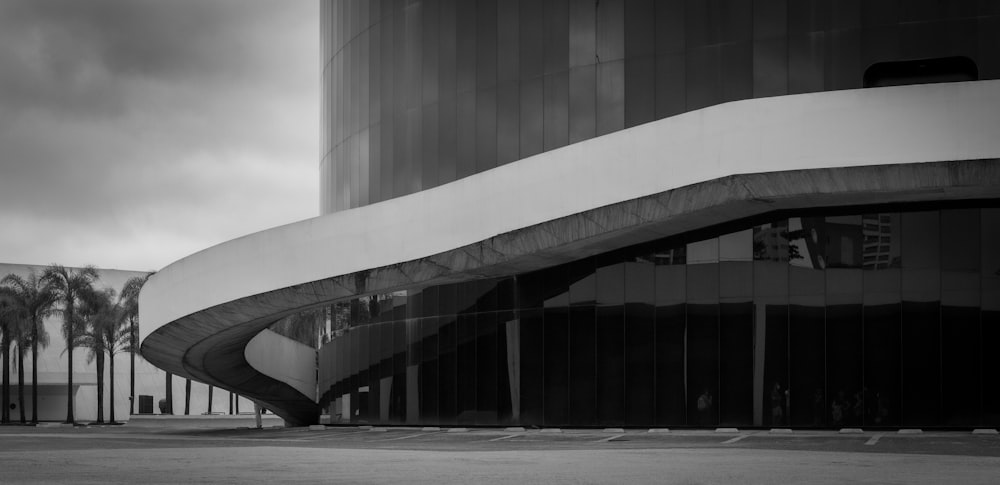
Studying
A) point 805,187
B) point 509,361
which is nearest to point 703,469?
point 805,187

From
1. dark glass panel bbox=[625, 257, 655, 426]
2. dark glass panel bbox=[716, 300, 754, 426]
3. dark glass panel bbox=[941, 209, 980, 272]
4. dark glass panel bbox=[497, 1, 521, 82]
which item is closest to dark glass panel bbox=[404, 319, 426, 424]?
dark glass panel bbox=[625, 257, 655, 426]

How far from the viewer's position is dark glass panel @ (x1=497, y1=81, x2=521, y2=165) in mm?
30422

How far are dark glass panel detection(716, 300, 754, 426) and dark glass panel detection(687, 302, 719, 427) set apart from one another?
0.13 m

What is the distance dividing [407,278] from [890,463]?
14108 millimetres

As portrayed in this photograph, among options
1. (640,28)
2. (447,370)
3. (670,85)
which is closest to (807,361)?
(670,85)

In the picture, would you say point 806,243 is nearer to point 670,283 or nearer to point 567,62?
point 670,283

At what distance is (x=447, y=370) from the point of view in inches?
1250

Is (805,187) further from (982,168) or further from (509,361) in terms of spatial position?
(509,361)

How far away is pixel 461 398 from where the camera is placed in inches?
1231

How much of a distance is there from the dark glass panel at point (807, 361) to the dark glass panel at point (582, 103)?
636cm

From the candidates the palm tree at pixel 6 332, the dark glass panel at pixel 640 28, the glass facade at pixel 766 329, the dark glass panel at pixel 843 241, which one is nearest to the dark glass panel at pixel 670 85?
the dark glass panel at pixel 640 28

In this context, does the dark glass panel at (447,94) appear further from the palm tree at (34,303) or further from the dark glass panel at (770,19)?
the palm tree at (34,303)

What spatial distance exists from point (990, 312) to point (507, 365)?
1133 cm

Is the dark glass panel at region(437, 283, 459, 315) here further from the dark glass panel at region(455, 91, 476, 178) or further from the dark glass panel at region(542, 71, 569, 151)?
the dark glass panel at region(542, 71, 569, 151)
